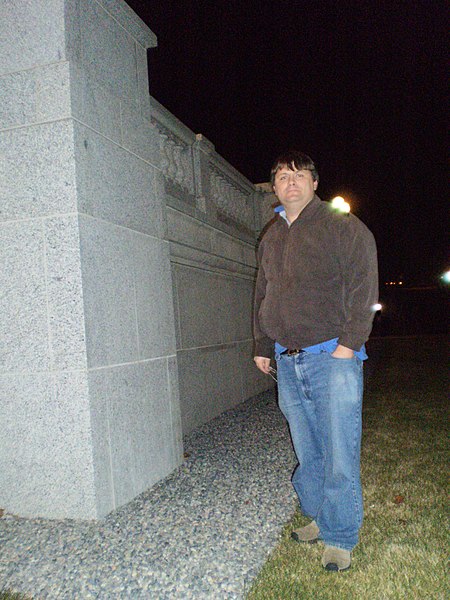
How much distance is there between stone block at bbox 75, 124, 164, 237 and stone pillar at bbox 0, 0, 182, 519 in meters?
0.01

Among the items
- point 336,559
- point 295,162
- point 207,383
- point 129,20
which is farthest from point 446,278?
point 336,559

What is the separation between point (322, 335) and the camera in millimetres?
2816

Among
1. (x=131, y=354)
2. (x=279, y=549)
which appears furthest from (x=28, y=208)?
(x=279, y=549)

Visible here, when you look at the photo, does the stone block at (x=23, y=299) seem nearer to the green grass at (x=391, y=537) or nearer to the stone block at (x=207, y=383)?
the green grass at (x=391, y=537)

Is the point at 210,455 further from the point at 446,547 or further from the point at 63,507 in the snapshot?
the point at 446,547

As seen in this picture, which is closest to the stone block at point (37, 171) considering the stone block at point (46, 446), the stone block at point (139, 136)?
the stone block at point (139, 136)

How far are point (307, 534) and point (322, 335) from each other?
119 centimetres

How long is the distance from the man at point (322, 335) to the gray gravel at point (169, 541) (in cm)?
47

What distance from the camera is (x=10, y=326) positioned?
137 inches

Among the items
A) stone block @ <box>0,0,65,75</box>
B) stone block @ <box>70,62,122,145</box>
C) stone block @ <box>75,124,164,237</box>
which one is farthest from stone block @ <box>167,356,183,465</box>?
stone block @ <box>0,0,65,75</box>

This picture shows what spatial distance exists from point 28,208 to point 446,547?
10.3 ft

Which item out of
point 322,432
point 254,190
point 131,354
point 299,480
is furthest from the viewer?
point 254,190

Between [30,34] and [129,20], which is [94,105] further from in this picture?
[129,20]

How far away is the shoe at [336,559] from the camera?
8.87ft
